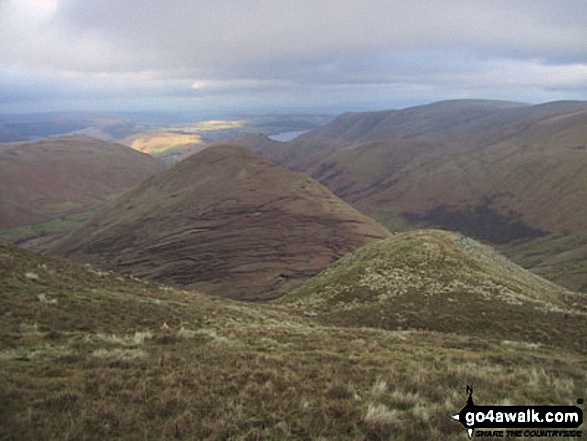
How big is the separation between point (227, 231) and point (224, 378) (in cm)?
13048

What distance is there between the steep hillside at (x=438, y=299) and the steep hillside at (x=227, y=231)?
1956 inches

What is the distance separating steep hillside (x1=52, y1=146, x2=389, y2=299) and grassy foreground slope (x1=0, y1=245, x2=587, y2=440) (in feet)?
261

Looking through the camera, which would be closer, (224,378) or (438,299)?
(224,378)

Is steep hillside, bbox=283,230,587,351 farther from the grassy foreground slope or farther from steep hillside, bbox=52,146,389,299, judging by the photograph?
steep hillside, bbox=52,146,389,299

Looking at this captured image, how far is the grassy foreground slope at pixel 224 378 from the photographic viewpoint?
371 inches

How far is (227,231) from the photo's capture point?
141500 millimetres

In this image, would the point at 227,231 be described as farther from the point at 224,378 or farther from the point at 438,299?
the point at 224,378

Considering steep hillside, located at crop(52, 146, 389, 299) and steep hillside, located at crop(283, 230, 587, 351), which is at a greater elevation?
steep hillside, located at crop(283, 230, 587, 351)

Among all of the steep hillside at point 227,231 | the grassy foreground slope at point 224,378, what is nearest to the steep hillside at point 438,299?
the grassy foreground slope at point 224,378

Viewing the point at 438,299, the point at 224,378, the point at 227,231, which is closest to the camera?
the point at 224,378

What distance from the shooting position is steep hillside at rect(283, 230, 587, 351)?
33000 millimetres

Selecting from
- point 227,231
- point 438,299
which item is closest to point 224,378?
point 438,299

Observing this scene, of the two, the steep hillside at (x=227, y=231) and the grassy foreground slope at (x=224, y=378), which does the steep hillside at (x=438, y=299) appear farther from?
the steep hillside at (x=227, y=231)

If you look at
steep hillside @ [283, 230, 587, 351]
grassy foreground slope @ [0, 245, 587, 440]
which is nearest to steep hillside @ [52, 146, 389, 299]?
steep hillside @ [283, 230, 587, 351]
